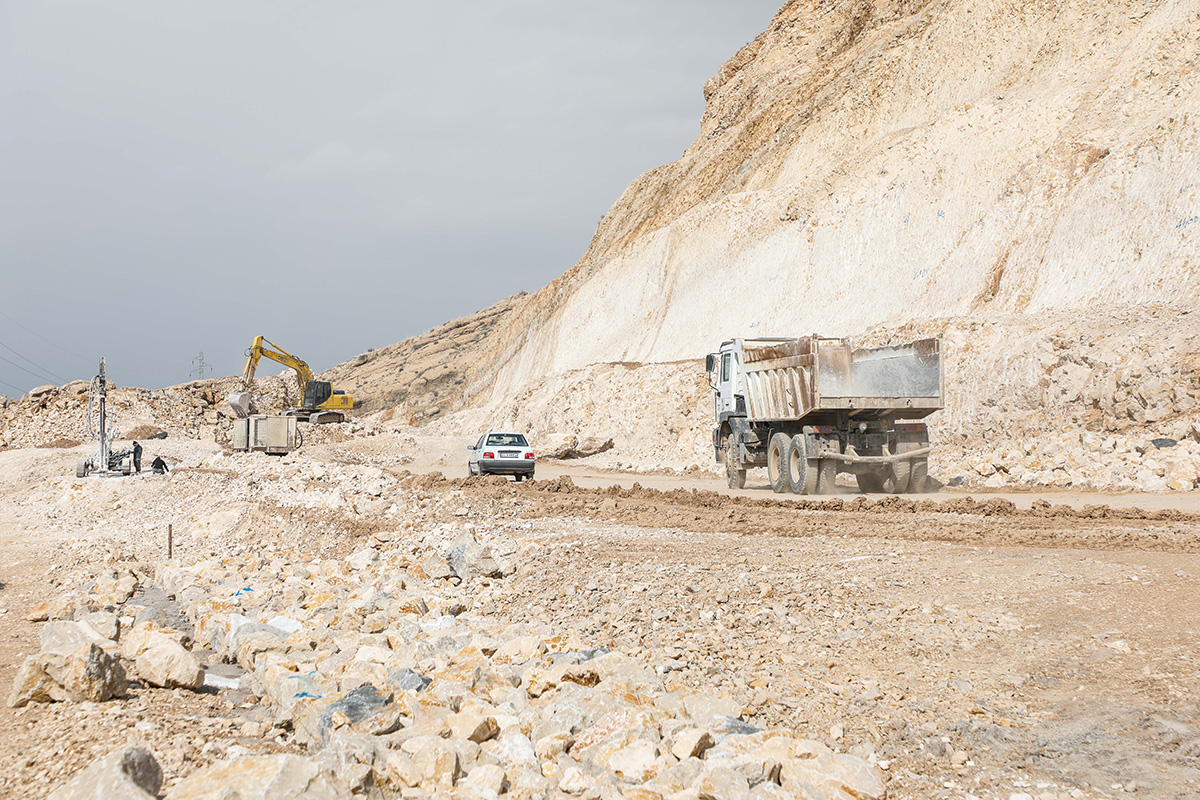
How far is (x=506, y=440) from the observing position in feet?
74.4

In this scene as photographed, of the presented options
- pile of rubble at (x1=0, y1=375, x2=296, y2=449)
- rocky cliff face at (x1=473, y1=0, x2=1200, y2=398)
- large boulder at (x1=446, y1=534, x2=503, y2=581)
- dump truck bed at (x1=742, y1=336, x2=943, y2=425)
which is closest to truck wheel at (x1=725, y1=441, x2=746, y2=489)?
dump truck bed at (x1=742, y1=336, x2=943, y2=425)

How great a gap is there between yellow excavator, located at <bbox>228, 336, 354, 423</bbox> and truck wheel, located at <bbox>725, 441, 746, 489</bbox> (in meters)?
26.0

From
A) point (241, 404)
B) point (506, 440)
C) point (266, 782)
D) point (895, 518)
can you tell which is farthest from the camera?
point (241, 404)

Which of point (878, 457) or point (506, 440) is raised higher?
point (506, 440)

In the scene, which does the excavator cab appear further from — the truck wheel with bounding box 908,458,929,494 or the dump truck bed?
the truck wheel with bounding box 908,458,929,494

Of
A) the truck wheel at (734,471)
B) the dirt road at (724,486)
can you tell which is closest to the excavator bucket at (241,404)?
the dirt road at (724,486)

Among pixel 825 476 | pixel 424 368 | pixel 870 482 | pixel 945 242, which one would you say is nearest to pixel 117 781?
pixel 825 476

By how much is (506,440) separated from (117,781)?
18.8 meters

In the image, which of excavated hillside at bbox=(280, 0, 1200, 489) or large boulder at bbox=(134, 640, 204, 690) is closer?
large boulder at bbox=(134, 640, 204, 690)

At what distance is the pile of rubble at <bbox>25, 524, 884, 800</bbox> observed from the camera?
4219mm

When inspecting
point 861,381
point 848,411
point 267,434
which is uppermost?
point 861,381

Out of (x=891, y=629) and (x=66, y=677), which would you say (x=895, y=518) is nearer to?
(x=891, y=629)

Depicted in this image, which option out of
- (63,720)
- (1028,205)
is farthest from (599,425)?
(63,720)

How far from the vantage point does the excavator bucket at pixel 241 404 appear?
1491 inches
